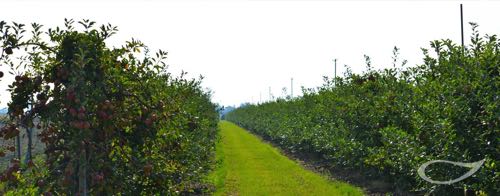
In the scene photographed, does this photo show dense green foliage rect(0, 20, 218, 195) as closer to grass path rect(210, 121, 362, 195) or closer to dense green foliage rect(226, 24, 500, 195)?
dense green foliage rect(226, 24, 500, 195)

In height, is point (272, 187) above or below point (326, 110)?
below

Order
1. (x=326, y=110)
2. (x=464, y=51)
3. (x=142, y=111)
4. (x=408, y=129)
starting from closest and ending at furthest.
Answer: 1. (x=142, y=111)
2. (x=464, y=51)
3. (x=408, y=129)
4. (x=326, y=110)

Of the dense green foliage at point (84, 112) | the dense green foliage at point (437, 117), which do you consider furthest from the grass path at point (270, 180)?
the dense green foliage at point (84, 112)

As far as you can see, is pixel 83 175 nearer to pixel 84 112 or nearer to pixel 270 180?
pixel 84 112

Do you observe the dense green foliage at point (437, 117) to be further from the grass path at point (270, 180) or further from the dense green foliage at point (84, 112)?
the dense green foliage at point (84, 112)

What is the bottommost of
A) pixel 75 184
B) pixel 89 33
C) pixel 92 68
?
pixel 75 184

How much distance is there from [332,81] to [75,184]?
1306 cm

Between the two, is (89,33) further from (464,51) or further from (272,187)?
(272,187)

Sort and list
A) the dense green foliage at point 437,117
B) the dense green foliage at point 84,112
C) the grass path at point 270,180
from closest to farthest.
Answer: the dense green foliage at point 84,112, the dense green foliage at point 437,117, the grass path at point 270,180

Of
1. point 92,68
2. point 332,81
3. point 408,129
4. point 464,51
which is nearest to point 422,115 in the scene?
point 464,51

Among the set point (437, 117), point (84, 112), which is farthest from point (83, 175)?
point (437, 117)

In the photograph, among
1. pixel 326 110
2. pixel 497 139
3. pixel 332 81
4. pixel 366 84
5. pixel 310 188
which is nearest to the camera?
pixel 497 139

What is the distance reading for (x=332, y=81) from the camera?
16.0m

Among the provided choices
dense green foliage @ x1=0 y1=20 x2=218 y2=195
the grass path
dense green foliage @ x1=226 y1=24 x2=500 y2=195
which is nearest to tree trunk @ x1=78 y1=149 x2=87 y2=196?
dense green foliage @ x1=0 y1=20 x2=218 y2=195
